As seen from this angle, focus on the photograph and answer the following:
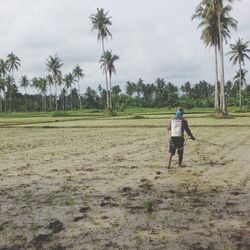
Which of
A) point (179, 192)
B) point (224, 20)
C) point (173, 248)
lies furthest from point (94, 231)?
point (224, 20)

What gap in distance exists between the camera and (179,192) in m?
9.34

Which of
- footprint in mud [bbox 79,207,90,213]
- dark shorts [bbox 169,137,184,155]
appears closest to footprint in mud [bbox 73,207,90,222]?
footprint in mud [bbox 79,207,90,213]

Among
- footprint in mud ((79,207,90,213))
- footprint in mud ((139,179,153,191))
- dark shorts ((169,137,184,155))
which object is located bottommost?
footprint in mud ((139,179,153,191))

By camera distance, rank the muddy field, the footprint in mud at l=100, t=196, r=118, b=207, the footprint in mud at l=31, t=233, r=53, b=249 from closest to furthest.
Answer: the footprint in mud at l=31, t=233, r=53, b=249 → the muddy field → the footprint in mud at l=100, t=196, r=118, b=207

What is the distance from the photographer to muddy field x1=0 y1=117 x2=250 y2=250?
6352mm

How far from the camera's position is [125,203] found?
27.9 ft

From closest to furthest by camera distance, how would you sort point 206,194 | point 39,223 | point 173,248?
point 173,248 → point 39,223 → point 206,194

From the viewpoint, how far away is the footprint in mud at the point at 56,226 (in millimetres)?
6836

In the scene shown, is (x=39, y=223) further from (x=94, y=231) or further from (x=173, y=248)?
(x=173, y=248)

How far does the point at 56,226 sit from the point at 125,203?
6.01ft

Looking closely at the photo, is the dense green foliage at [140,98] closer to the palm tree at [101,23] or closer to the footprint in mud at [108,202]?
the palm tree at [101,23]

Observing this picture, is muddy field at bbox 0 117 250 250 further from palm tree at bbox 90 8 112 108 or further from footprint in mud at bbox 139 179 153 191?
palm tree at bbox 90 8 112 108

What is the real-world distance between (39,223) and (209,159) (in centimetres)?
827

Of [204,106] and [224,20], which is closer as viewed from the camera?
[224,20]
